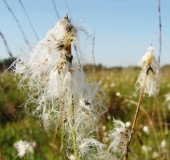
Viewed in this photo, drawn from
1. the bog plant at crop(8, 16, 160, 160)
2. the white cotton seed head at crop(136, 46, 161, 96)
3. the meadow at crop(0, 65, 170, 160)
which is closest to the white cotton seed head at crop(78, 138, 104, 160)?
the bog plant at crop(8, 16, 160, 160)

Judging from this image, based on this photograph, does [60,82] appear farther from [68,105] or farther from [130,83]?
[130,83]

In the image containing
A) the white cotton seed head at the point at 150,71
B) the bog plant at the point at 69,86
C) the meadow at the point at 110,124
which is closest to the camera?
the bog plant at the point at 69,86

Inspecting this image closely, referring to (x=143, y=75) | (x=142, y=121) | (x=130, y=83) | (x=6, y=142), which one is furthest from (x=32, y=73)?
(x=130, y=83)

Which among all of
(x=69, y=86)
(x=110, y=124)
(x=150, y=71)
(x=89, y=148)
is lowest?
(x=110, y=124)

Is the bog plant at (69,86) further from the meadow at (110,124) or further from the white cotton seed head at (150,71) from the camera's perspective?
the meadow at (110,124)

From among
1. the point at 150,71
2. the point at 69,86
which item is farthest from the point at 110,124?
the point at 69,86

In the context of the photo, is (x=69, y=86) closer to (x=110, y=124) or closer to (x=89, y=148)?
(x=89, y=148)

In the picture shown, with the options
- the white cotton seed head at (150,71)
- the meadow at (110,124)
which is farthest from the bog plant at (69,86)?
the meadow at (110,124)

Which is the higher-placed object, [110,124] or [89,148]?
[89,148]

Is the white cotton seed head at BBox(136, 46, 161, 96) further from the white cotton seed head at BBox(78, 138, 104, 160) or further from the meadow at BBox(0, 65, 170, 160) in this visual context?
the meadow at BBox(0, 65, 170, 160)
